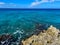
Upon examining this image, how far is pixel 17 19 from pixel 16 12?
0.14 metres

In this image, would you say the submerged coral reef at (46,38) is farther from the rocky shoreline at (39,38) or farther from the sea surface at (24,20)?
the sea surface at (24,20)

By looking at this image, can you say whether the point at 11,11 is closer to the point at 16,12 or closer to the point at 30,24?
the point at 16,12

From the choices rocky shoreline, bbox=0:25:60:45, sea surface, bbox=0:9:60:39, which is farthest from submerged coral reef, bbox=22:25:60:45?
sea surface, bbox=0:9:60:39

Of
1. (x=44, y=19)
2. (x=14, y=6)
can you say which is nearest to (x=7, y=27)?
(x=14, y=6)

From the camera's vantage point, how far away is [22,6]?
12.5 ft

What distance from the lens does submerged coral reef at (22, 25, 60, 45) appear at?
3.68 metres

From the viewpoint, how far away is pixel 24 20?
149 inches

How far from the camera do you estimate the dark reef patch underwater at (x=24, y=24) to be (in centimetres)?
377

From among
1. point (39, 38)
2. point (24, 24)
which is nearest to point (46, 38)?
point (39, 38)

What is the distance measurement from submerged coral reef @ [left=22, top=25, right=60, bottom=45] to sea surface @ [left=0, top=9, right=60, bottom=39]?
11cm

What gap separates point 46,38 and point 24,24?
0.51 m

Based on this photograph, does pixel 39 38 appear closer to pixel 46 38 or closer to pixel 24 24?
pixel 46 38

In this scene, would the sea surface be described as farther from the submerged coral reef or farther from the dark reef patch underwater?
the submerged coral reef

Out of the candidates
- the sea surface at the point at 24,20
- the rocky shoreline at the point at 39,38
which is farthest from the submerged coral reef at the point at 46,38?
the sea surface at the point at 24,20
